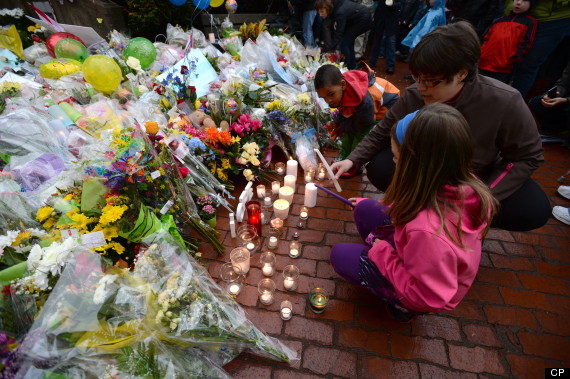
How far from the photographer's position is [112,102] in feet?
10.1

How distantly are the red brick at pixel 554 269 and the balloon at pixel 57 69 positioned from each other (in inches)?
211

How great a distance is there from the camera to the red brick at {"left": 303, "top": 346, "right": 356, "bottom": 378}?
6.31 feet

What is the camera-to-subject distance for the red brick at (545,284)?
96.7 inches

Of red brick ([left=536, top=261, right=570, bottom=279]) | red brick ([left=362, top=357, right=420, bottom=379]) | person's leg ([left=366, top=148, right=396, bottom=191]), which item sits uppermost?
person's leg ([left=366, top=148, right=396, bottom=191])

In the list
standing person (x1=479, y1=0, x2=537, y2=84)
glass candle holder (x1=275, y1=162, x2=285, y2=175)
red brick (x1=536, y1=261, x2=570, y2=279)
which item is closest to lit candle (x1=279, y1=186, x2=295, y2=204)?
glass candle holder (x1=275, y1=162, x2=285, y2=175)

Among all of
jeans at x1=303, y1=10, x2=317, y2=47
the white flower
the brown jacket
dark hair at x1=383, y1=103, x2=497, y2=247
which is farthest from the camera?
jeans at x1=303, y1=10, x2=317, y2=47

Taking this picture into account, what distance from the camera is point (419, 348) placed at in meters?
2.05

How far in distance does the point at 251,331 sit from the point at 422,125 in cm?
153

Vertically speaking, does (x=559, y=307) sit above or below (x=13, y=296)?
below

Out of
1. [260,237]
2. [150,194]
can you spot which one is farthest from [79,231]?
[260,237]

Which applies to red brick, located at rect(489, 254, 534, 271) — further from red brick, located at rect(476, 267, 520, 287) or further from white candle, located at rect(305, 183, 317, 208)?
white candle, located at rect(305, 183, 317, 208)

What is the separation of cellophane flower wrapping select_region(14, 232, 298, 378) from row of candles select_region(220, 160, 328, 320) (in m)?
0.50

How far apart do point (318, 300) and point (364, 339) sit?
0.41 m

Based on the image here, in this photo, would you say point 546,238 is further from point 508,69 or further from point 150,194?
point 150,194
